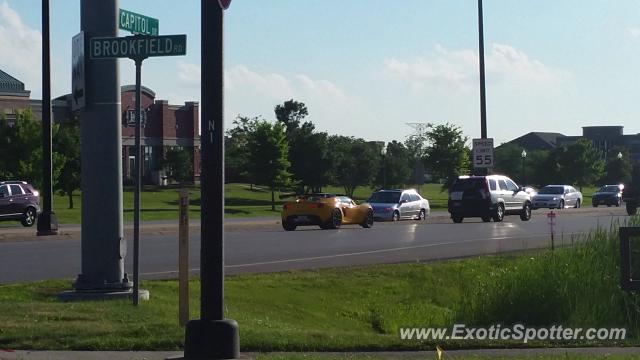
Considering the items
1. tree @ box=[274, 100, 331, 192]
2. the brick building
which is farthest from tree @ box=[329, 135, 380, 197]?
the brick building

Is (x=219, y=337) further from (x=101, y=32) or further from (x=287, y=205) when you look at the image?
(x=287, y=205)

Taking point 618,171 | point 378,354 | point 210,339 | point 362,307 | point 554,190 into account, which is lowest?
point 362,307

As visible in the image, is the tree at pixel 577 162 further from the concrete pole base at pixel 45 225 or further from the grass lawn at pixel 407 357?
the grass lawn at pixel 407 357

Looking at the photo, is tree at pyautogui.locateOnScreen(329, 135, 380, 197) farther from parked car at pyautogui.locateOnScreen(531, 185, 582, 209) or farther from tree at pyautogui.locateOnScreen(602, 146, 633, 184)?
tree at pyautogui.locateOnScreen(602, 146, 633, 184)

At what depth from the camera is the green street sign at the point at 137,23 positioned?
11.3 meters

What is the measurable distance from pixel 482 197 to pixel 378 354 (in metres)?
27.2

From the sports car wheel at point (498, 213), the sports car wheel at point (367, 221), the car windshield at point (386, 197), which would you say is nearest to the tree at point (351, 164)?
the car windshield at point (386, 197)

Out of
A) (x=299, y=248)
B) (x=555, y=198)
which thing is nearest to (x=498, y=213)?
(x=299, y=248)

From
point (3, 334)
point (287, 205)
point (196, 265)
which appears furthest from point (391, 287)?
point (287, 205)

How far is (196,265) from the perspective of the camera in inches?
749

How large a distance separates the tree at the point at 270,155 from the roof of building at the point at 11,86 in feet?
61.7

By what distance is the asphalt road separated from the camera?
1858 centimetres

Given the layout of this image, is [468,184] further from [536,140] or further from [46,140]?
[536,140]

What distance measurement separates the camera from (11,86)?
72.0 meters
